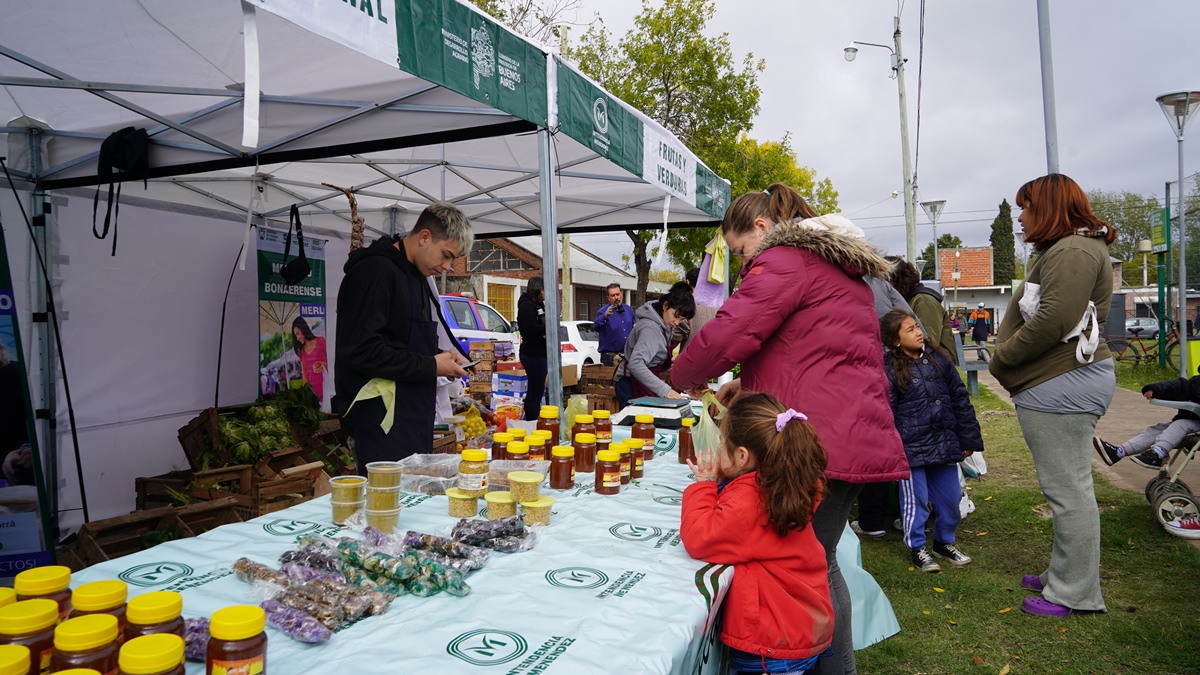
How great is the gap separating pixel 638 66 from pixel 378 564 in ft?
54.8

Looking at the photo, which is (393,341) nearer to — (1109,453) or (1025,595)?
(1025,595)

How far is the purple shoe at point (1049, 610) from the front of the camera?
345 centimetres

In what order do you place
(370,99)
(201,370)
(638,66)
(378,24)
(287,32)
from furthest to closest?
1. (638,66)
2. (201,370)
3. (370,99)
4. (287,32)
5. (378,24)

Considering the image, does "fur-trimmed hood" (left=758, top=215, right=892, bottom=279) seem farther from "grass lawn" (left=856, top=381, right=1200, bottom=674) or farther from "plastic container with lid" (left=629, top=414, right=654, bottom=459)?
"grass lawn" (left=856, top=381, right=1200, bottom=674)

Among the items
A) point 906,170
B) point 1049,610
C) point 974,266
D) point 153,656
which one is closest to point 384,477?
point 153,656

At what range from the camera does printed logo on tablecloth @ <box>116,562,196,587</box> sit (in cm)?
163

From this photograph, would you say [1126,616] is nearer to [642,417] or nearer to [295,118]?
[642,417]

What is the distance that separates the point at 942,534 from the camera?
4379 mm

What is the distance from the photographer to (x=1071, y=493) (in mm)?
3262

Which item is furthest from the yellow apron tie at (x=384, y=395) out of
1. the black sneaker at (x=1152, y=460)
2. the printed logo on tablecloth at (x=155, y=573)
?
the black sneaker at (x=1152, y=460)

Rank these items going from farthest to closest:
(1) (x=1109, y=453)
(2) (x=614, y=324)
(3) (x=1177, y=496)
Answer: (2) (x=614, y=324), (1) (x=1109, y=453), (3) (x=1177, y=496)

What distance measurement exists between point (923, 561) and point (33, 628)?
14.5 feet

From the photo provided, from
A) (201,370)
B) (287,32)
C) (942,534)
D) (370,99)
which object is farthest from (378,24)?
(942,534)

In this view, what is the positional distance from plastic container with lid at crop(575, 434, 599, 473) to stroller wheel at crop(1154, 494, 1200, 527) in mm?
4319
